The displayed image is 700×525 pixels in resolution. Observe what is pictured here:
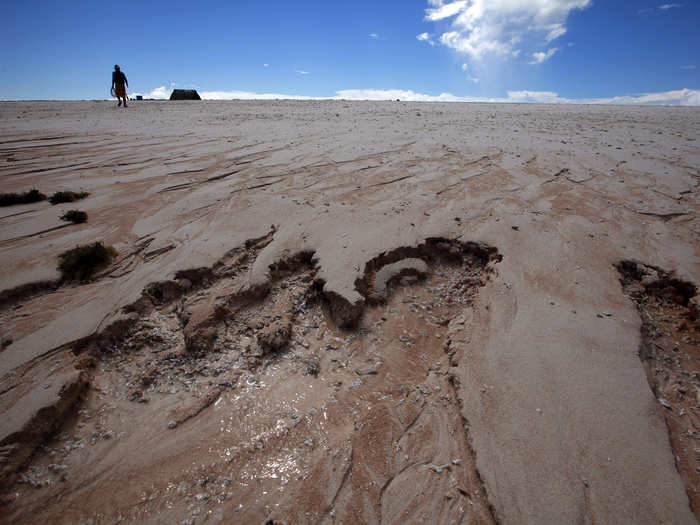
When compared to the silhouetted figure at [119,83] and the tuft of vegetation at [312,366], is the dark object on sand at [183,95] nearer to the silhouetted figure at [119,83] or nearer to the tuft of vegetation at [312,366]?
the silhouetted figure at [119,83]

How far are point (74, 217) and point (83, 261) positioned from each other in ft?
3.97

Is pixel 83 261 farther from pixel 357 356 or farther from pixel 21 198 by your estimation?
pixel 357 356

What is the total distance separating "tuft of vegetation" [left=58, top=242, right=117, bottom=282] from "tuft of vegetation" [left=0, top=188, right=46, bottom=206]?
188cm

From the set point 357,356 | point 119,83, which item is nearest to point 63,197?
point 357,356

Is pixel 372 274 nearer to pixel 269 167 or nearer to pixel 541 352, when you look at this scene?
pixel 541 352

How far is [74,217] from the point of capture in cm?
366

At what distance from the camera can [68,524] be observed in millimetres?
1461

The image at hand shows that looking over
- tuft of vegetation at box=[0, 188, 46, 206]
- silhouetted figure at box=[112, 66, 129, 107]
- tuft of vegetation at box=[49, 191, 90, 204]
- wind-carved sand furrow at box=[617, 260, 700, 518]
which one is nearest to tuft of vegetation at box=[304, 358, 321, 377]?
wind-carved sand furrow at box=[617, 260, 700, 518]

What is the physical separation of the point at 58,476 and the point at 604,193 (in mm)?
5955

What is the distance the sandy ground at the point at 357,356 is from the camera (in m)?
1.52

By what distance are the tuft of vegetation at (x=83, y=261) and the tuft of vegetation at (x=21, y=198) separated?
1875 millimetres

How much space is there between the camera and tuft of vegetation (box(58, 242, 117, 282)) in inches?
110

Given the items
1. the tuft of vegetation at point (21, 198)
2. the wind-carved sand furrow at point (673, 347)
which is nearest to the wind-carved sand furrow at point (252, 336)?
the wind-carved sand furrow at point (673, 347)

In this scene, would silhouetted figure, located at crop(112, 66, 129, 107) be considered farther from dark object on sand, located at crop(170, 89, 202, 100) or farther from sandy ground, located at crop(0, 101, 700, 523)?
sandy ground, located at crop(0, 101, 700, 523)
